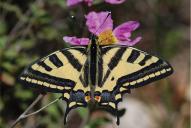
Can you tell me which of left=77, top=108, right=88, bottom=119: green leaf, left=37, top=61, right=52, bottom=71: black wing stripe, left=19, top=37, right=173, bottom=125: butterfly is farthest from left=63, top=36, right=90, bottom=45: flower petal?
left=77, top=108, right=88, bottom=119: green leaf

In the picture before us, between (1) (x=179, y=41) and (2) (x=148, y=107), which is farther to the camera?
(1) (x=179, y=41)

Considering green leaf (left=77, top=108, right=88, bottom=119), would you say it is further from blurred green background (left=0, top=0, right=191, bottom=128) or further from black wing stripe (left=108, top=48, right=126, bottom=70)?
black wing stripe (left=108, top=48, right=126, bottom=70)

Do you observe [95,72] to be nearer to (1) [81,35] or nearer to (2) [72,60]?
(2) [72,60]

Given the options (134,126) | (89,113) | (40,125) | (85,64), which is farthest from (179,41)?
(85,64)

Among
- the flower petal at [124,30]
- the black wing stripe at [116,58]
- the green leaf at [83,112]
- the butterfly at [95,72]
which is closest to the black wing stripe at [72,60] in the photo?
the butterfly at [95,72]

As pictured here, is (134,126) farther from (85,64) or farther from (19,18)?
(85,64)

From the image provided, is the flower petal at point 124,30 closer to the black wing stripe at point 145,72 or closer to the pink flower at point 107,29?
the pink flower at point 107,29
